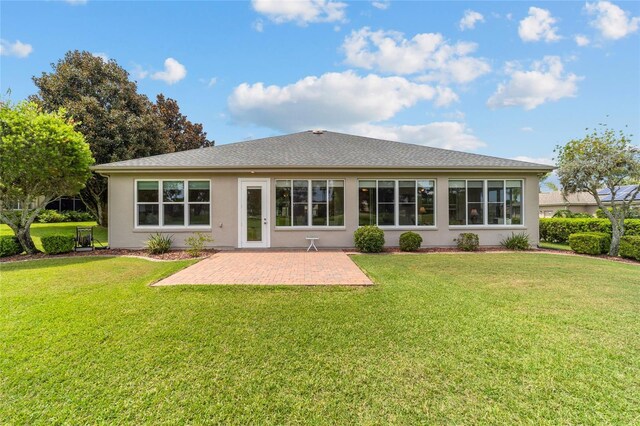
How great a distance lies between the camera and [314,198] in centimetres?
1166

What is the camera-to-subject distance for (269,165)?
11023 mm

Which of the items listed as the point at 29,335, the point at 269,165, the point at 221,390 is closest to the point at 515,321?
the point at 221,390

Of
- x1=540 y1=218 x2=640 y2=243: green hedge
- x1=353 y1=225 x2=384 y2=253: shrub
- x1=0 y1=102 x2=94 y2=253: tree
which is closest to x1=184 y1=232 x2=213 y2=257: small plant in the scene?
x1=0 y1=102 x2=94 y2=253: tree

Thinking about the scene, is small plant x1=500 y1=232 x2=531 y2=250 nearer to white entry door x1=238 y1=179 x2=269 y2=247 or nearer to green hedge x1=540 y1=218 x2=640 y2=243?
green hedge x1=540 y1=218 x2=640 y2=243

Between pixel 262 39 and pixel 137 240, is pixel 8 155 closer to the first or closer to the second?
pixel 137 240

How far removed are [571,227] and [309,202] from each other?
1248cm

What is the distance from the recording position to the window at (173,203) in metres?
11.4

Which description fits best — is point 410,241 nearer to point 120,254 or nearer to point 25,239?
point 120,254

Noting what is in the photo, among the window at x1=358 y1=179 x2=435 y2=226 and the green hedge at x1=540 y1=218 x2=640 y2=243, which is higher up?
the window at x1=358 y1=179 x2=435 y2=226

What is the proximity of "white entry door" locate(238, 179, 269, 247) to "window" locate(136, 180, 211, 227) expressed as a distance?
55.7 inches

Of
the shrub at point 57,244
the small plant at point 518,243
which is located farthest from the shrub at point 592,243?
the shrub at point 57,244

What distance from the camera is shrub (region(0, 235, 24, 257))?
9.78 meters

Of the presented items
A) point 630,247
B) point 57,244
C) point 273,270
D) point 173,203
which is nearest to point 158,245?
point 173,203

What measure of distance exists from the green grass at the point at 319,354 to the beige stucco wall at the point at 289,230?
5416 millimetres
